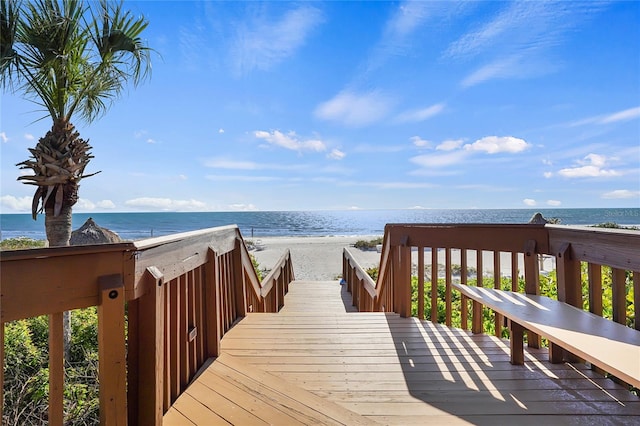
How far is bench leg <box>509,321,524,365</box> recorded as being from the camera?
215 cm

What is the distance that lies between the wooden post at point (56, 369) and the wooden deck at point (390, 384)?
607mm

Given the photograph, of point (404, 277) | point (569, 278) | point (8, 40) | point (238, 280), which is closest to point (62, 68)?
point (8, 40)

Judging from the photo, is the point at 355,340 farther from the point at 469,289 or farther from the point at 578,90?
the point at 578,90

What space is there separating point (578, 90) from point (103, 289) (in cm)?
927

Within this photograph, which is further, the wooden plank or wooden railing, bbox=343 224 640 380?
wooden railing, bbox=343 224 640 380

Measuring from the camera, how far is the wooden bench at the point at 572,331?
129 cm

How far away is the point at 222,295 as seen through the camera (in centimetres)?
281

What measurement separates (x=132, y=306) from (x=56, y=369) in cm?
36

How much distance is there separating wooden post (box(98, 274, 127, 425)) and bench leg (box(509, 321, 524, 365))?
7.67 feet

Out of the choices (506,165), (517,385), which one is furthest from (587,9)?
(506,165)

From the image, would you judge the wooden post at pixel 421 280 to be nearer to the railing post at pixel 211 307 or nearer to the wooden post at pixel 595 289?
the wooden post at pixel 595 289

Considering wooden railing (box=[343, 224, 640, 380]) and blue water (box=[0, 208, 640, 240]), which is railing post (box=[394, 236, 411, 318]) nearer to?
wooden railing (box=[343, 224, 640, 380])

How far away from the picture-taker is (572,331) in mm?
1630

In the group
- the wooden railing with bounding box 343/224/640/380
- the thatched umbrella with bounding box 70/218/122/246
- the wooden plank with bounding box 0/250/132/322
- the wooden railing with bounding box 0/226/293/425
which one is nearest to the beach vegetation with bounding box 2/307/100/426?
the wooden railing with bounding box 0/226/293/425
